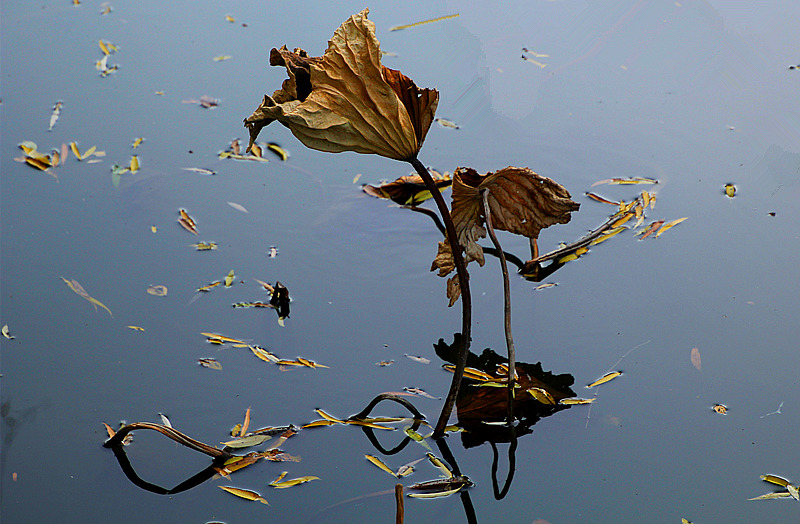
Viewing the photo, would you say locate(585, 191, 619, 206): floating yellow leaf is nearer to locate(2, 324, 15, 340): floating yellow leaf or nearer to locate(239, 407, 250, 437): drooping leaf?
locate(239, 407, 250, 437): drooping leaf

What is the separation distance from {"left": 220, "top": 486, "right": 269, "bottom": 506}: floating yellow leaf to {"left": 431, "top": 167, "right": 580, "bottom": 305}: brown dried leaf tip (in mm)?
414

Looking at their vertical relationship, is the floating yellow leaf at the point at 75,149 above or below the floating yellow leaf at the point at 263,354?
above

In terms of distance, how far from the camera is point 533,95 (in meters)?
1.84

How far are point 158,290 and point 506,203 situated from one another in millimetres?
676

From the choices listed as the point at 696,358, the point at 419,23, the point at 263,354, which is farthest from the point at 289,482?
the point at 419,23

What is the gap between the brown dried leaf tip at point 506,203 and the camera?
0.95 metres

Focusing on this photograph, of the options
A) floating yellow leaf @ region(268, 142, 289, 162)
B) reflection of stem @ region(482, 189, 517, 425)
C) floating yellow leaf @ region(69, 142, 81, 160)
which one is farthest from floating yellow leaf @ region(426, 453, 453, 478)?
floating yellow leaf @ region(69, 142, 81, 160)

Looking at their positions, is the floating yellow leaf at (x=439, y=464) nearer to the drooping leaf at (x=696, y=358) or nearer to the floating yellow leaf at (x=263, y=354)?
the floating yellow leaf at (x=263, y=354)

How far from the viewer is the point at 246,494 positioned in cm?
83

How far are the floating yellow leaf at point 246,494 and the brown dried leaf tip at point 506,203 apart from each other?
0.41m

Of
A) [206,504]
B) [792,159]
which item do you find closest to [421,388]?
[206,504]

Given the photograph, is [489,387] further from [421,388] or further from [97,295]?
[97,295]

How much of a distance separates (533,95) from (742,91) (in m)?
0.65

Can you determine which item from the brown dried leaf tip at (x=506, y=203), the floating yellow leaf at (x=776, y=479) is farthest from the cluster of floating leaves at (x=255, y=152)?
the floating yellow leaf at (x=776, y=479)
